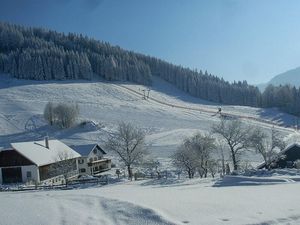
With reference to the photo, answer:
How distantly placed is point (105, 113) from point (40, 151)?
65.3m

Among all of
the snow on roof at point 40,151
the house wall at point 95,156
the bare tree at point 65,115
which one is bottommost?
the house wall at point 95,156

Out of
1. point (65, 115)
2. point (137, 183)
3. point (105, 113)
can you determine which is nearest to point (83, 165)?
point (137, 183)

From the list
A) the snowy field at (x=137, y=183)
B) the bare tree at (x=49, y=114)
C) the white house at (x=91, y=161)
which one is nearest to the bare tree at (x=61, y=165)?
the white house at (x=91, y=161)

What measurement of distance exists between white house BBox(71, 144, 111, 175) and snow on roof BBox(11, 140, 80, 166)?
363 cm

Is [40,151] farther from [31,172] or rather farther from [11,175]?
[11,175]

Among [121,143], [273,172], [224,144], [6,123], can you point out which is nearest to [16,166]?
[121,143]

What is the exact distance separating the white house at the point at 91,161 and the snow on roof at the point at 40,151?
Answer: 363cm

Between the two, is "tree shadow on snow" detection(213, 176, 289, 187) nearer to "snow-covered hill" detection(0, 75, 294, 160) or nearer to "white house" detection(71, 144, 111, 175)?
"white house" detection(71, 144, 111, 175)

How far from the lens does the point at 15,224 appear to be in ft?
37.9

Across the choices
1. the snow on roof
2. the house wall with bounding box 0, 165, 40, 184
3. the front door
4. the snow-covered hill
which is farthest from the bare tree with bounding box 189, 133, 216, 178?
the front door

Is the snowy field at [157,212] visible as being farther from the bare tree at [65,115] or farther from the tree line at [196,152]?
the bare tree at [65,115]

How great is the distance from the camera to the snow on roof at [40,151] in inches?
2205

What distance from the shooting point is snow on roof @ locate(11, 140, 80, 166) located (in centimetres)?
5602

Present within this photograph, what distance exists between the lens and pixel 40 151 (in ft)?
195
